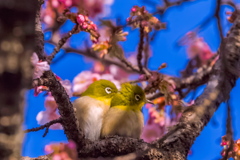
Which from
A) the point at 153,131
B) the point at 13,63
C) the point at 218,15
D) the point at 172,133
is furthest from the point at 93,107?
the point at 13,63

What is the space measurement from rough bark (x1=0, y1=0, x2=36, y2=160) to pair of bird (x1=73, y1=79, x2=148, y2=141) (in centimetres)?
161

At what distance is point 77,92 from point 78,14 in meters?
1.27

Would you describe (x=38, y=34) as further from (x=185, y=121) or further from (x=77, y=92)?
(x=77, y=92)

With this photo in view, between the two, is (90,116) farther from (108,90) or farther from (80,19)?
(80,19)

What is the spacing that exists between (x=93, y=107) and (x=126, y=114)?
0.85ft

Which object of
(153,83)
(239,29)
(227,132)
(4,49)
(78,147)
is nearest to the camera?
(4,49)

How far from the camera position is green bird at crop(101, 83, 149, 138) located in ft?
7.78

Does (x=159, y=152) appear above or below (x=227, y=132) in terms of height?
above

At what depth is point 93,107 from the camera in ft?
7.88

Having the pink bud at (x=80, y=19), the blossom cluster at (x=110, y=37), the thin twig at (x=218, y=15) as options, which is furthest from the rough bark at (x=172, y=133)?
the blossom cluster at (x=110, y=37)

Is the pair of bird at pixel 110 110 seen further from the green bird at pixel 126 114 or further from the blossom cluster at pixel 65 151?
the blossom cluster at pixel 65 151

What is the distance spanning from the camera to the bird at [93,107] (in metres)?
2.34

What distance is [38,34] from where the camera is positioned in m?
1.70

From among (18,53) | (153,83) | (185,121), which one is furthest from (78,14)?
(18,53)
